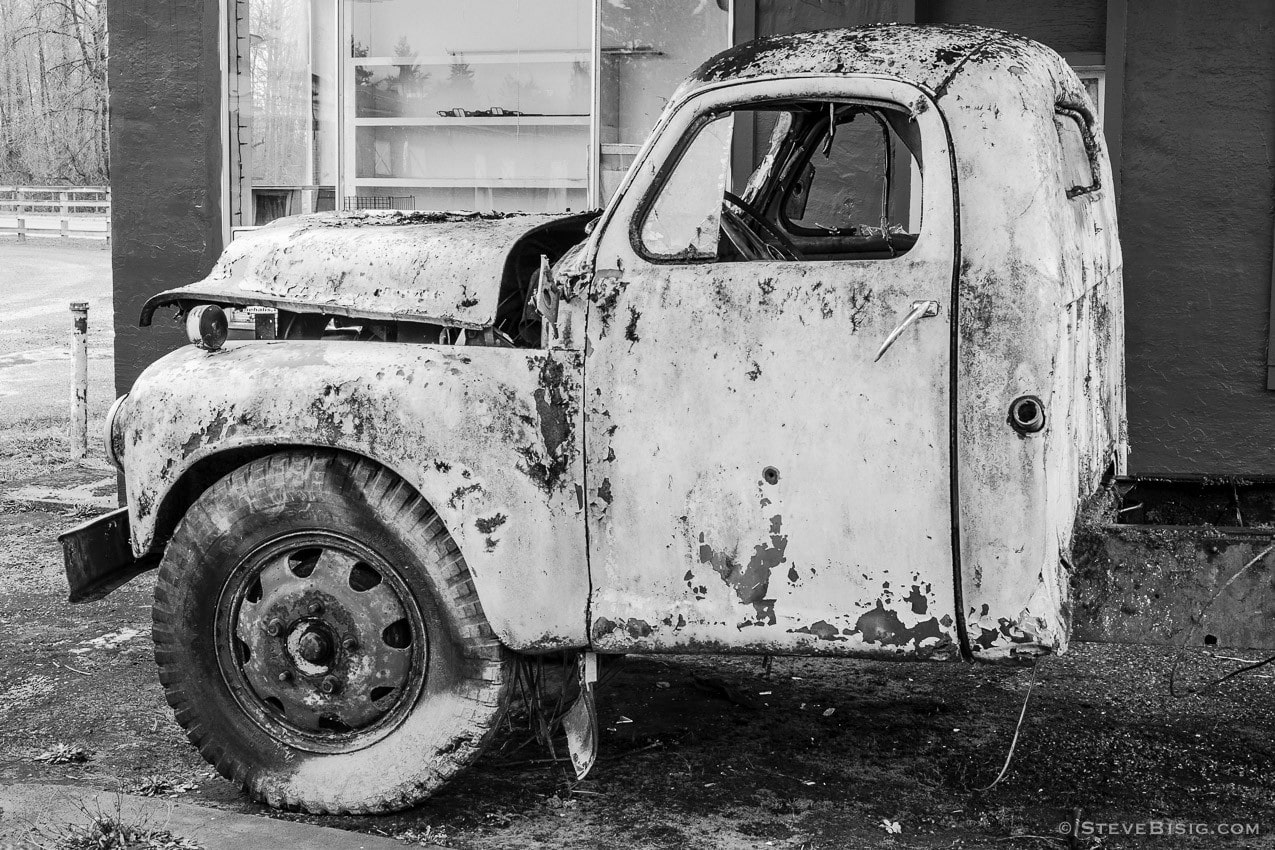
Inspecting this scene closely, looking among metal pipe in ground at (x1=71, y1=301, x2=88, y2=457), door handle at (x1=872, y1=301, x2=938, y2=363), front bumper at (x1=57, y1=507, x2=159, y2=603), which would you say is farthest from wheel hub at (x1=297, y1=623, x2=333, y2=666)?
metal pipe in ground at (x1=71, y1=301, x2=88, y2=457)

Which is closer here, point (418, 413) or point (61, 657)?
point (418, 413)

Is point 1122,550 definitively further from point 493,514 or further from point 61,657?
point 61,657

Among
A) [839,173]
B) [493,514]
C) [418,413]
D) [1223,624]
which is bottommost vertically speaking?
[1223,624]

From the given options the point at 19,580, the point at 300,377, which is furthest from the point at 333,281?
the point at 19,580

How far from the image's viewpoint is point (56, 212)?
132 feet

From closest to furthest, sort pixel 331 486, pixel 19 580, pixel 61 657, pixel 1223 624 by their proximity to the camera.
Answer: pixel 1223 624 → pixel 331 486 → pixel 61 657 → pixel 19 580

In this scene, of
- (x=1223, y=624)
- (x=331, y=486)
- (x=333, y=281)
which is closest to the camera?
(x=1223, y=624)

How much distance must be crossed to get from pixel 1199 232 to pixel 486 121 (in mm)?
4140

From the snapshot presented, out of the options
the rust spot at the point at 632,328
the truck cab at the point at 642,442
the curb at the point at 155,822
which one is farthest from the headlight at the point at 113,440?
the rust spot at the point at 632,328

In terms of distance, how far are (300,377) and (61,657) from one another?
2.47 meters

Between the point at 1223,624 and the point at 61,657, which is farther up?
the point at 1223,624

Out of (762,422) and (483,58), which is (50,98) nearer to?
(483,58)

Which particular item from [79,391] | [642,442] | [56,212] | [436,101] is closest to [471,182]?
[436,101]

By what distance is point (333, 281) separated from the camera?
4305mm
